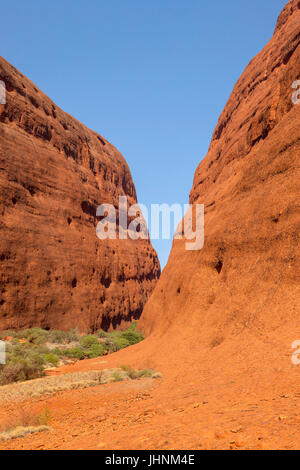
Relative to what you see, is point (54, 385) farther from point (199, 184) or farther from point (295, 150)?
point (199, 184)

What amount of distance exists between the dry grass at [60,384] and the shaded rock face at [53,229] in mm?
13004

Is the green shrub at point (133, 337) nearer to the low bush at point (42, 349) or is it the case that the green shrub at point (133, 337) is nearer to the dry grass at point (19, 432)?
the low bush at point (42, 349)

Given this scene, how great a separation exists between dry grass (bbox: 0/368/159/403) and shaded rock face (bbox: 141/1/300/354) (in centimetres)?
176

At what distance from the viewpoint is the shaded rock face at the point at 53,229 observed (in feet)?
79.2

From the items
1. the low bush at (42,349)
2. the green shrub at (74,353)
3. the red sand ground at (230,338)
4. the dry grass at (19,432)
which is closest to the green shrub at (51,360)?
the low bush at (42,349)

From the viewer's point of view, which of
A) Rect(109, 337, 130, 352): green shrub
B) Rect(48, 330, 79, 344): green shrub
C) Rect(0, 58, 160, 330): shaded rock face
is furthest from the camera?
Rect(0, 58, 160, 330): shaded rock face

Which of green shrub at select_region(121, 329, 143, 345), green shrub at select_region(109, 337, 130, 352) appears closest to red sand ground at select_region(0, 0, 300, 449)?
green shrub at select_region(121, 329, 143, 345)

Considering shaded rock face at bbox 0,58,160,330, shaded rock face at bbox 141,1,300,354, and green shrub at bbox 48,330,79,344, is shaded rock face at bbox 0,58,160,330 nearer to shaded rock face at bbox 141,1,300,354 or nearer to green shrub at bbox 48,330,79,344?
green shrub at bbox 48,330,79,344

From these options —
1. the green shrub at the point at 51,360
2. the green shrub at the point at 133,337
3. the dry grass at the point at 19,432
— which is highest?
the dry grass at the point at 19,432

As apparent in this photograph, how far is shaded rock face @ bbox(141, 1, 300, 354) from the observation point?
859 centimetres

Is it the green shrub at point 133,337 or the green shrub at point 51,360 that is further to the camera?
the green shrub at point 133,337

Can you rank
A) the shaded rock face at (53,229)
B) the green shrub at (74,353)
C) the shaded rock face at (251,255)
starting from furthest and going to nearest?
the shaded rock face at (53,229) → the green shrub at (74,353) → the shaded rock face at (251,255)

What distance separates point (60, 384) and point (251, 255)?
6783mm

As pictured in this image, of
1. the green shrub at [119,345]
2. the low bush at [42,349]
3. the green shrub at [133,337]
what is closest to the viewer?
the low bush at [42,349]
